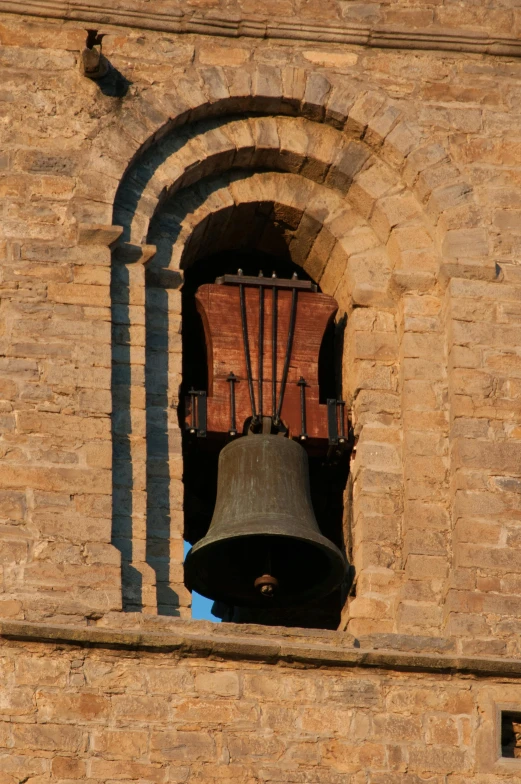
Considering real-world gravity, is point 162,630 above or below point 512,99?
below

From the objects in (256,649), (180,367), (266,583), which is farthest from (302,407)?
(256,649)

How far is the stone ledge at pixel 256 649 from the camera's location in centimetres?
1520

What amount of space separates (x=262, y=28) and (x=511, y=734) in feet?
14.5

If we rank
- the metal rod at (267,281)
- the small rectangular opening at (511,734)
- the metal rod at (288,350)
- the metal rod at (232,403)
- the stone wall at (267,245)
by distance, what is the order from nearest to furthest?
the small rectangular opening at (511,734)
the stone wall at (267,245)
the metal rod at (232,403)
the metal rod at (288,350)
the metal rod at (267,281)

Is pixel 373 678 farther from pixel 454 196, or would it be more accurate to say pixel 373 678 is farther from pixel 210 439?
pixel 454 196

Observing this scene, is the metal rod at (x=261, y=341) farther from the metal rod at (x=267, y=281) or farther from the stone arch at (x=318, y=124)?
the stone arch at (x=318, y=124)

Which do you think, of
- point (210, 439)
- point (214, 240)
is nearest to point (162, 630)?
point (210, 439)

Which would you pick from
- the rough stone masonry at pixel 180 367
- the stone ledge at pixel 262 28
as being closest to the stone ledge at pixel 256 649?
the rough stone masonry at pixel 180 367

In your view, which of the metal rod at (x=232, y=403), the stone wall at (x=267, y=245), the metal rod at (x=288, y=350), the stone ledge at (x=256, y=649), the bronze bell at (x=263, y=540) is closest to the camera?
the stone ledge at (x=256, y=649)

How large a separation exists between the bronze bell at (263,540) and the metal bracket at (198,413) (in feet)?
0.69

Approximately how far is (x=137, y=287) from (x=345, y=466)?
4.96 ft

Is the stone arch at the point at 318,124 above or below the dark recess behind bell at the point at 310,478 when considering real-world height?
above

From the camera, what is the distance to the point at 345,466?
1692 cm

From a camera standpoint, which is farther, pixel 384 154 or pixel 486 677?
pixel 384 154
